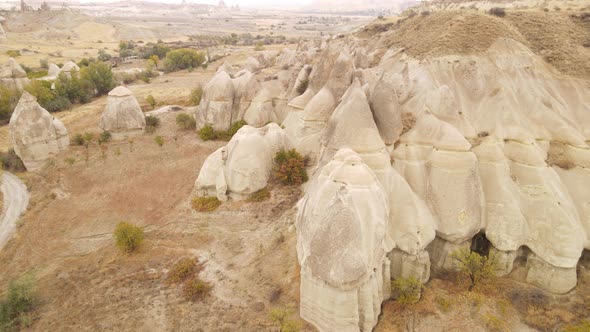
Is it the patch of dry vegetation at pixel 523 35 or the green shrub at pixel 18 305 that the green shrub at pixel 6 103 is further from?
the patch of dry vegetation at pixel 523 35

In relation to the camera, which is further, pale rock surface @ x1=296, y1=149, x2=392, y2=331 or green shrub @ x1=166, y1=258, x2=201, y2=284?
green shrub @ x1=166, y1=258, x2=201, y2=284

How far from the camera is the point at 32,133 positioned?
24.7m

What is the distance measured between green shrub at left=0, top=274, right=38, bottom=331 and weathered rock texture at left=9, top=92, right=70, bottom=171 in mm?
15410

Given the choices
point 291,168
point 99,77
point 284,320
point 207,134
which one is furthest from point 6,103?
point 284,320

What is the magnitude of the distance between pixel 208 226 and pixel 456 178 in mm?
11525

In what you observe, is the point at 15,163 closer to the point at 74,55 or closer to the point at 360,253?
the point at 360,253

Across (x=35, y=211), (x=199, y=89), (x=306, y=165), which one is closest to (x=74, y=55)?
(x=199, y=89)

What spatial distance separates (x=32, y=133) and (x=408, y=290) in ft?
86.4

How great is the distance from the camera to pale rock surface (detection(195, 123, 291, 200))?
1928 cm

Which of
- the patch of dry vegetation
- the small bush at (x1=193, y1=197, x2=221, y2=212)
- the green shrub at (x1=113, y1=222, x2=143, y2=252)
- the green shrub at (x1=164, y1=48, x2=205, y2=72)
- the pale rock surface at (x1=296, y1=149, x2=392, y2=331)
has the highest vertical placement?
the patch of dry vegetation

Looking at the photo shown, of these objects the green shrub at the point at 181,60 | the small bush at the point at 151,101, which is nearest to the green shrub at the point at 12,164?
the small bush at the point at 151,101

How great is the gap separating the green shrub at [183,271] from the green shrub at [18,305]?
470 centimetres

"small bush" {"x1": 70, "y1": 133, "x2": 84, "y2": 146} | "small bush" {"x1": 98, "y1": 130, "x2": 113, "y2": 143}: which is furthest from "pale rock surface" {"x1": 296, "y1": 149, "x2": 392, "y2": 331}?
"small bush" {"x1": 70, "y1": 133, "x2": 84, "y2": 146}

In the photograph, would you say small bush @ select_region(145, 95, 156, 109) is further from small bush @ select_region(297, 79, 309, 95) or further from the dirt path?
small bush @ select_region(297, 79, 309, 95)
